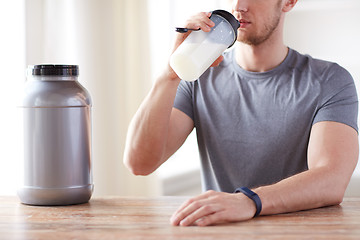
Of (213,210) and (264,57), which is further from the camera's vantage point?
(264,57)

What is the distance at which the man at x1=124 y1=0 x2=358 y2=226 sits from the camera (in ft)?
5.05

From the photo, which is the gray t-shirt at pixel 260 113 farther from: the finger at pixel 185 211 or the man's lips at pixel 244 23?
the finger at pixel 185 211

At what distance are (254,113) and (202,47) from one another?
63cm

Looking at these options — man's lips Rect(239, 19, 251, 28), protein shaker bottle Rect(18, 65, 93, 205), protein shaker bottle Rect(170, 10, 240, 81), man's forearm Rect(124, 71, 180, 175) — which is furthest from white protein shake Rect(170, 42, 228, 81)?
man's lips Rect(239, 19, 251, 28)

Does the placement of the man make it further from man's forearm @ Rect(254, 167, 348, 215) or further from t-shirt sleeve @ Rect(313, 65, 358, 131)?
man's forearm @ Rect(254, 167, 348, 215)

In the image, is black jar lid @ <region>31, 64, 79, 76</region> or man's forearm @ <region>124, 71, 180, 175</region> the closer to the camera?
black jar lid @ <region>31, 64, 79, 76</region>

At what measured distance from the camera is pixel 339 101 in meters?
1.59

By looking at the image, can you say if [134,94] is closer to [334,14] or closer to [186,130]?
[186,130]

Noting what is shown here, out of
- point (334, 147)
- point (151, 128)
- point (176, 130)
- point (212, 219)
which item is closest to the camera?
point (212, 219)

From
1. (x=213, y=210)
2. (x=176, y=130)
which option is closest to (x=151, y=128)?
(x=176, y=130)

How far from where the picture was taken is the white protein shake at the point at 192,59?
110cm

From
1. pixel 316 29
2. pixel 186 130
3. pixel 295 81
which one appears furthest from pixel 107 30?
pixel 316 29

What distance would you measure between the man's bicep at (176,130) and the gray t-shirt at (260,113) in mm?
26

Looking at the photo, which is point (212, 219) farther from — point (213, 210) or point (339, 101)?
point (339, 101)
